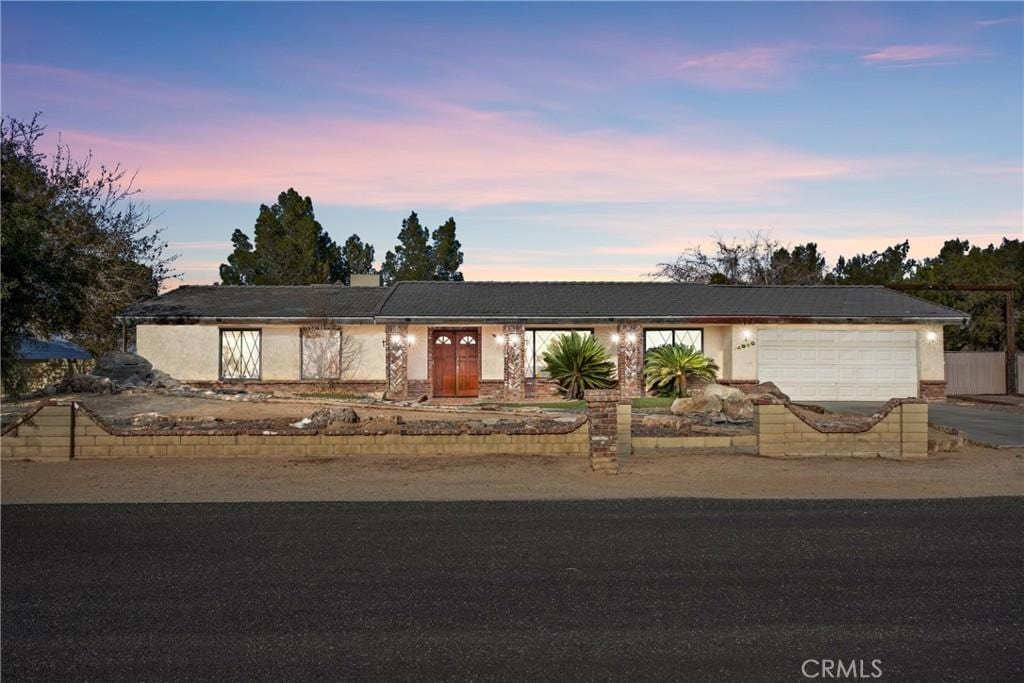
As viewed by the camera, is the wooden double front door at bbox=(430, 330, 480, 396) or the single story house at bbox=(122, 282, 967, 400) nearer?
the single story house at bbox=(122, 282, 967, 400)

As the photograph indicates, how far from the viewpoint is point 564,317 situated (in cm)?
2608

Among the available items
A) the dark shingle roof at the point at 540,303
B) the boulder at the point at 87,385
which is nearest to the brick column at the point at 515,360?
the dark shingle roof at the point at 540,303

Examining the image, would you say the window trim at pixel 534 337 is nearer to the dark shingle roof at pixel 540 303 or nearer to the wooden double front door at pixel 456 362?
the dark shingle roof at pixel 540 303

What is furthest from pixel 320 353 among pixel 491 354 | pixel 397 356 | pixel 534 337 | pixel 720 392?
pixel 720 392

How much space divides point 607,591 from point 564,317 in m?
19.6

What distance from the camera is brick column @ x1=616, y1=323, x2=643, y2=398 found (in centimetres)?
2650

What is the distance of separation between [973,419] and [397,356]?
50.2 feet

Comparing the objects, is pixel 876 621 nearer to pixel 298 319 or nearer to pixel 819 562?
pixel 819 562

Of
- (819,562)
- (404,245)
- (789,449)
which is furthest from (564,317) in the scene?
(404,245)

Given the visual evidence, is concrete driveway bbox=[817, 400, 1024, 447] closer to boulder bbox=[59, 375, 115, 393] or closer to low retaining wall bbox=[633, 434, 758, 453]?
low retaining wall bbox=[633, 434, 758, 453]

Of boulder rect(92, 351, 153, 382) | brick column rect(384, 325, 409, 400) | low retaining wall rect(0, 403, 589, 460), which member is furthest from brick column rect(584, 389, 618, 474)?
boulder rect(92, 351, 153, 382)

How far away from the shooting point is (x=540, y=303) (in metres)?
28.2

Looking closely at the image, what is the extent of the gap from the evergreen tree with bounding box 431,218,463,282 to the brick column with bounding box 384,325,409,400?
31.6 meters

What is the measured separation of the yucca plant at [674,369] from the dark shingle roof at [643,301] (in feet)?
4.38
